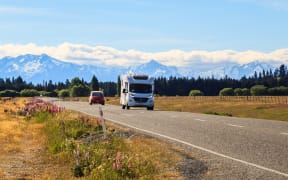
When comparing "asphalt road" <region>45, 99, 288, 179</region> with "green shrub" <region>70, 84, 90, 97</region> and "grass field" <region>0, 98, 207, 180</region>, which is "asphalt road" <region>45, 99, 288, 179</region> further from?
"green shrub" <region>70, 84, 90, 97</region>

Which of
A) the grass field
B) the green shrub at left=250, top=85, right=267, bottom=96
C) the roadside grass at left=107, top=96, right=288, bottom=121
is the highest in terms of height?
the green shrub at left=250, top=85, right=267, bottom=96

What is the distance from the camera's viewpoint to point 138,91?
147ft

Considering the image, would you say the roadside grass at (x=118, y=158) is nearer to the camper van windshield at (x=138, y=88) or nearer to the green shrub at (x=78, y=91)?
the camper van windshield at (x=138, y=88)

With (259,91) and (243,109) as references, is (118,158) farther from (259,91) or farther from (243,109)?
(259,91)

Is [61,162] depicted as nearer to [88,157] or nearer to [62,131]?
[88,157]

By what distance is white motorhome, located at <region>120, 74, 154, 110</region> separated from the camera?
4472 cm

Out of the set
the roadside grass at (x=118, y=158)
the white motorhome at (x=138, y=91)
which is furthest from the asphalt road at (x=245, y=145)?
the white motorhome at (x=138, y=91)

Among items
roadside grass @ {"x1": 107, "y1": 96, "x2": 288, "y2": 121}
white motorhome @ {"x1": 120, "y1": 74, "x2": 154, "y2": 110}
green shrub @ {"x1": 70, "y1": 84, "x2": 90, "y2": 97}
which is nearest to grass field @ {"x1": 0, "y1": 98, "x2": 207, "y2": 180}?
roadside grass @ {"x1": 107, "y1": 96, "x2": 288, "y2": 121}

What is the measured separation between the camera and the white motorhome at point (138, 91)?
44716 mm

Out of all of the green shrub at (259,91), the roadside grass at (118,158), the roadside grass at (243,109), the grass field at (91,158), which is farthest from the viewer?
the green shrub at (259,91)

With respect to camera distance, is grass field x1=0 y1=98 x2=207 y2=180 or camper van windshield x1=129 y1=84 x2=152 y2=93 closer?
grass field x1=0 y1=98 x2=207 y2=180

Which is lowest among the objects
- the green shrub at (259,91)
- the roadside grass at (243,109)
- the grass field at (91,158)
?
the roadside grass at (243,109)

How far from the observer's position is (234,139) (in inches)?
622

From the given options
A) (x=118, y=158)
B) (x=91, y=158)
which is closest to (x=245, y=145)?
(x=91, y=158)
